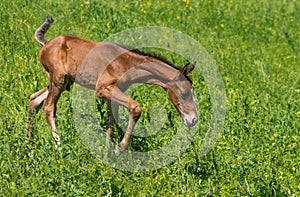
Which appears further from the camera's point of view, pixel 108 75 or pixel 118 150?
pixel 108 75

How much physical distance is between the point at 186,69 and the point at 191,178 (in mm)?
1901

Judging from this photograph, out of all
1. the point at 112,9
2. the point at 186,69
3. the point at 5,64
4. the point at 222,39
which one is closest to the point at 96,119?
the point at 186,69

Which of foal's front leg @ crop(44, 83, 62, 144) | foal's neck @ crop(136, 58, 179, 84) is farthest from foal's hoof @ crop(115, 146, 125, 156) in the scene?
foal's front leg @ crop(44, 83, 62, 144)

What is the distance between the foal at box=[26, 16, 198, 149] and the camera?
9.38 metres

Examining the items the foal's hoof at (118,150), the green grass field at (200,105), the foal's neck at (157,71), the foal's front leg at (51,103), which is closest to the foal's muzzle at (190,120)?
the green grass field at (200,105)

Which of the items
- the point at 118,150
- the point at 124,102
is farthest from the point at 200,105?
the point at 118,150

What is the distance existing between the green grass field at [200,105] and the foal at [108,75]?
0.91 feet

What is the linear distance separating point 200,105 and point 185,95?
1.64 m

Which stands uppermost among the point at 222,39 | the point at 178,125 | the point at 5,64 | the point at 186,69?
the point at 186,69

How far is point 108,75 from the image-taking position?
976cm

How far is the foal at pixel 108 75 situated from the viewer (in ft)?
30.8

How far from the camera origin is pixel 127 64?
31.7ft

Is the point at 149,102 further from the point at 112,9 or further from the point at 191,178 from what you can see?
the point at 112,9

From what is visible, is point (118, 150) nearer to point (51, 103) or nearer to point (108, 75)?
point (108, 75)
